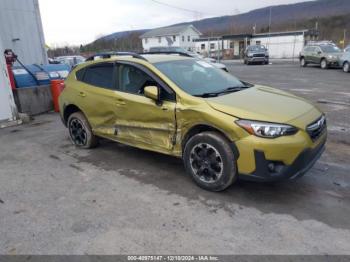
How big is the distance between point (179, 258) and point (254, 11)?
432ft

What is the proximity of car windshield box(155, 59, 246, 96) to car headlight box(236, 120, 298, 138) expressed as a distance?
0.89 meters

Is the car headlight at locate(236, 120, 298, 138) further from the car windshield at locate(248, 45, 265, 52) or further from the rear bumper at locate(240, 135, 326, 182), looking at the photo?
the car windshield at locate(248, 45, 265, 52)

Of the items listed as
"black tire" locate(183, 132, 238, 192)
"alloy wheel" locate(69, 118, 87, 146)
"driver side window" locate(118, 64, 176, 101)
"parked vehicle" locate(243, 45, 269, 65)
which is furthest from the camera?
"parked vehicle" locate(243, 45, 269, 65)

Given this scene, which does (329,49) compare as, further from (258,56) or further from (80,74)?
(80,74)

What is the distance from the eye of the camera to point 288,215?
10.9ft

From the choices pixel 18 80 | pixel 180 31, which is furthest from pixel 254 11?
pixel 18 80

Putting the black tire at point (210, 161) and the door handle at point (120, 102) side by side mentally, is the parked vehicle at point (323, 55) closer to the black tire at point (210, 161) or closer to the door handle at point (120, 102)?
the door handle at point (120, 102)

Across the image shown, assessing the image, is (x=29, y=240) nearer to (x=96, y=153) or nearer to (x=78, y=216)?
(x=78, y=216)

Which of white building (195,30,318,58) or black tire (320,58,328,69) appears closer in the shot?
black tire (320,58,328,69)

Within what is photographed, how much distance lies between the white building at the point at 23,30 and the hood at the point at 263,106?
32.3 feet

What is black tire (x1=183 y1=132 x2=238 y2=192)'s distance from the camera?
357 centimetres

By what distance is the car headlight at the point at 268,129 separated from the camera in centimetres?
332

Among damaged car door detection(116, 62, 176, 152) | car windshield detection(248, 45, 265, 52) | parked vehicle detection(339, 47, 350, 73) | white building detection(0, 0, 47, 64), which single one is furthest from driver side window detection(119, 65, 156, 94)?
car windshield detection(248, 45, 265, 52)

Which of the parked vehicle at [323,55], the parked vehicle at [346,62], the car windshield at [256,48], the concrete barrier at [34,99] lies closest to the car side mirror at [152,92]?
the concrete barrier at [34,99]
